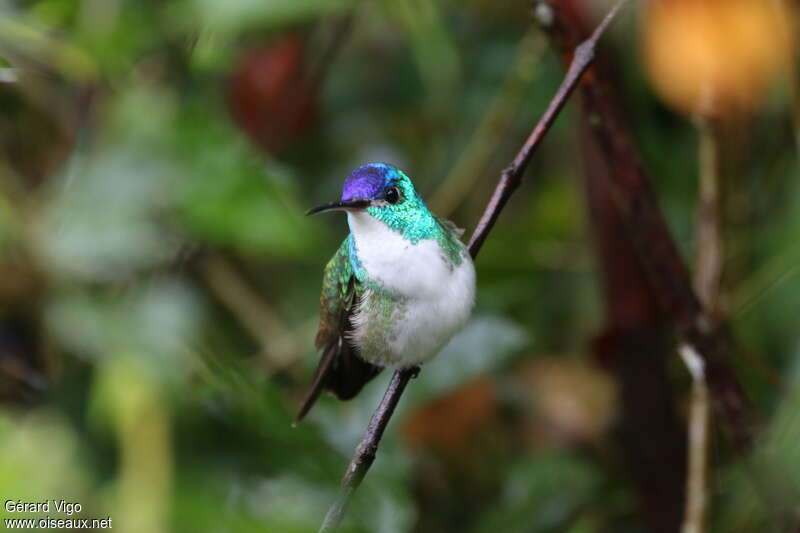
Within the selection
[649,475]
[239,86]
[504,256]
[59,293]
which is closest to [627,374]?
[649,475]

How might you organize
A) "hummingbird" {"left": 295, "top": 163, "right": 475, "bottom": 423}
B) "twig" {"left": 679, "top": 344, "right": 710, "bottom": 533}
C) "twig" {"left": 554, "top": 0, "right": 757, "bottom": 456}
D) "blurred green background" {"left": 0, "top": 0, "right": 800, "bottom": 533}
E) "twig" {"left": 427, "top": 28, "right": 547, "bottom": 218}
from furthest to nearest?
"twig" {"left": 427, "top": 28, "right": 547, "bottom": 218}
"twig" {"left": 679, "top": 344, "right": 710, "bottom": 533}
"twig" {"left": 554, "top": 0, "right": 757, "bottom": 456}
"hummingbird" {"left": 295, "top": 163, "right": 475, "bottom": 423}
"blurred green background" {"left": 0, "top": 0, "right": 800, "bottom": 533}

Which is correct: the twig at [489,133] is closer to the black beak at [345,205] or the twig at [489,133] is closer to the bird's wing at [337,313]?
the bird's wing at [337,313]

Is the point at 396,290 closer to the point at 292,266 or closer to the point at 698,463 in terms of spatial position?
the point at 698,463

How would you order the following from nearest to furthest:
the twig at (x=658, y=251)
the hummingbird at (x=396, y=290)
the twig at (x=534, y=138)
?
the twig at (x=534, y=138), the hummingbird at (x=396, y=290), the twig at (x=658, y=251)

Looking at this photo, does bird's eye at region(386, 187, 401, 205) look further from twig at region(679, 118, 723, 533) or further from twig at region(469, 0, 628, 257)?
twig at region(679, 118, 723, 533)

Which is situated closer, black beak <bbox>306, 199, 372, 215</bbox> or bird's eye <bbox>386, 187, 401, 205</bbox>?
black beak <bbox>306, 199, 372, 215</bbox>

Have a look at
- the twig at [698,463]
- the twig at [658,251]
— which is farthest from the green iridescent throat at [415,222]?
the twig at [698,463]

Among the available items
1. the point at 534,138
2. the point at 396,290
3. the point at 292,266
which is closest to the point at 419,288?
the point at 396,290

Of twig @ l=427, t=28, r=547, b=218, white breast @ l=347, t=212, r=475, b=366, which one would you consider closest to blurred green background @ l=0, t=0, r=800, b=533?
twig @ l=427, t=28, r=547, b=218
